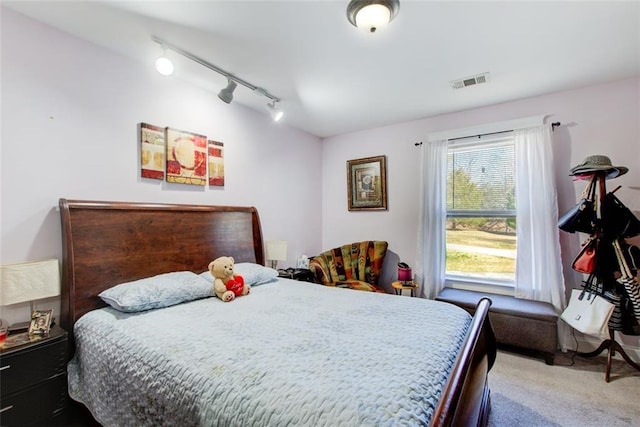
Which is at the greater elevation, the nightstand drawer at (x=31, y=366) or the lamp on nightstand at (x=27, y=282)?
the lamp on nightstand at (x=27, y=282)

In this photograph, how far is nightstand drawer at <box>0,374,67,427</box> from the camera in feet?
4.89

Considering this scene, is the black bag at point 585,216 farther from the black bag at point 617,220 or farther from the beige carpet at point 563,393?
the beige carpet at point 563,393

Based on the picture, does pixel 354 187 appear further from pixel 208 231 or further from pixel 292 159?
pixel 208 231

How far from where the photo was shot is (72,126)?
203 centimetres

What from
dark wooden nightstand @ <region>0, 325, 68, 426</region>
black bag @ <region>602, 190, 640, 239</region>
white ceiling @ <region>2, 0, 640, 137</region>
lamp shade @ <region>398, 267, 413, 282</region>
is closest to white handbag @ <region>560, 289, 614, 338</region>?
black bag @ <region>602, 190, 640, 239</region>

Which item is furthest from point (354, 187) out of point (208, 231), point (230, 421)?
point (230, 421)

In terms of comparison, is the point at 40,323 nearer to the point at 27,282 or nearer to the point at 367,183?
the point at 27,282

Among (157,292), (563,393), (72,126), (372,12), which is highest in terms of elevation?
(372,12)

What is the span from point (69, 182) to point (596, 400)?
409 cm

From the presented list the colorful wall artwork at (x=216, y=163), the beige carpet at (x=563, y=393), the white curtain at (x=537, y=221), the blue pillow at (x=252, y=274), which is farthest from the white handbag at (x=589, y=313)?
the colorful wall artwork at (x=216, y=163)

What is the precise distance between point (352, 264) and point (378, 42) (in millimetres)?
2648

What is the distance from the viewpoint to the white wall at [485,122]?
104 inches

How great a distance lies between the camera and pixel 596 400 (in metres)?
2.05

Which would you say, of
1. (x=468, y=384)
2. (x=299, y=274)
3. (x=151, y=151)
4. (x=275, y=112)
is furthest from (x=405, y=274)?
(x=151, y=151)
